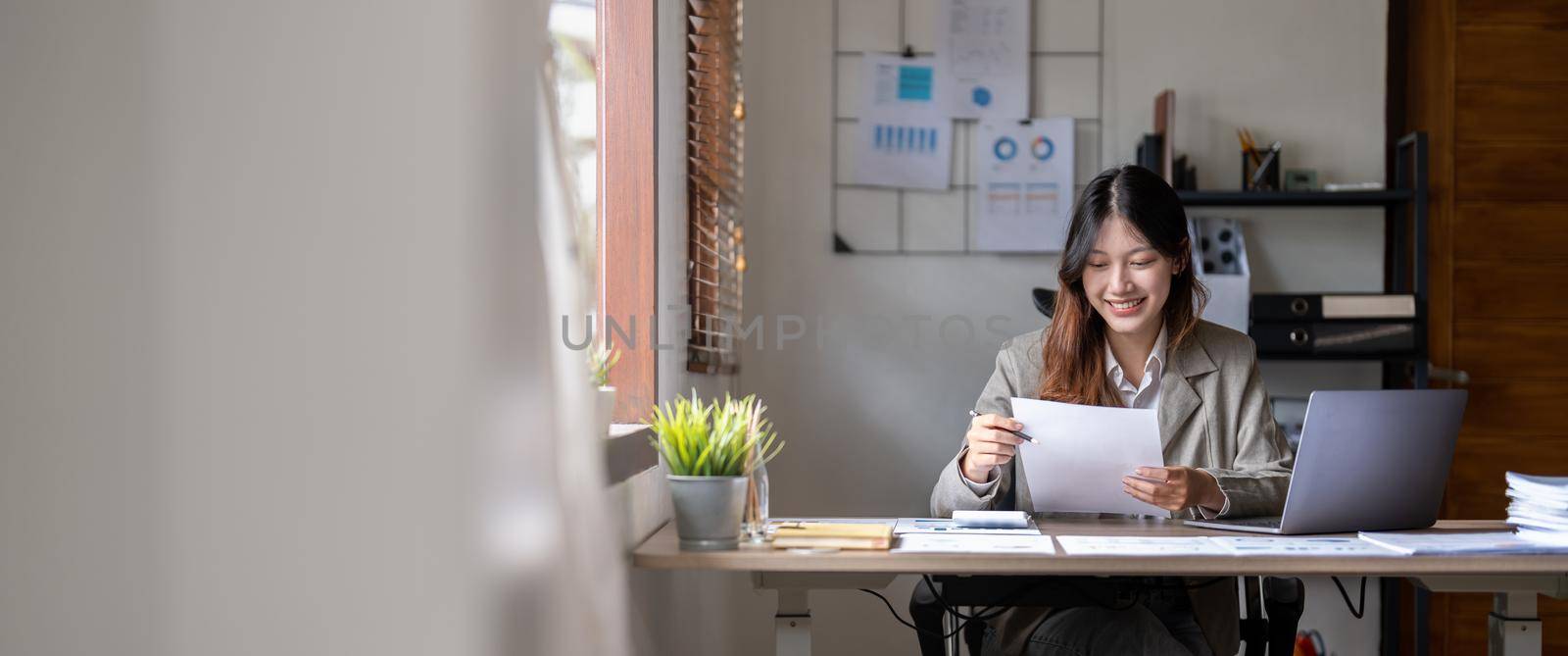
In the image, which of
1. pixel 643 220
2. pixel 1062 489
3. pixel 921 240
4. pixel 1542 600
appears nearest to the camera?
pixel 1062 489

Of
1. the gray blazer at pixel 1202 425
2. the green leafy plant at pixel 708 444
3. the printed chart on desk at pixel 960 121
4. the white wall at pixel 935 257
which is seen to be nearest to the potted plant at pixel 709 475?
the green leafy plant at pixel 708 444

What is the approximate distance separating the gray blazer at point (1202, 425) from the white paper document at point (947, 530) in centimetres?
15

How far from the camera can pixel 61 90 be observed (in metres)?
1.04

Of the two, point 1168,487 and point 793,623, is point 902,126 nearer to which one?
point 1168,487

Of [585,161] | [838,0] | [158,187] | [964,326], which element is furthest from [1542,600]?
[158,187]

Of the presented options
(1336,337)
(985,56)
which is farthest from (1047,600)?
(985,56)

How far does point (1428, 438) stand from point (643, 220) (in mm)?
1150

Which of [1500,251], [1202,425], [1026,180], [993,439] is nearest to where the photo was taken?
[993,439]

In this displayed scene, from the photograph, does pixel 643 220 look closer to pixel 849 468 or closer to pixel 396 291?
pixel 396 291

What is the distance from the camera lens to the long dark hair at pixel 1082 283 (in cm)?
214

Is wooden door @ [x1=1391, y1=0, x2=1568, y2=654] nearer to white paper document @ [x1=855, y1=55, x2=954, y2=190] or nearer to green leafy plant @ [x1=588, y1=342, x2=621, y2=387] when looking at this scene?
white paper document @ [x1=855, y1=55, x2=954, y2=190]

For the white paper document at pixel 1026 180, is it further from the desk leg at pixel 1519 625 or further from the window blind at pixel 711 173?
the desk leg at pixel 1519 625

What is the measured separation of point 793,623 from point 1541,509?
970mm

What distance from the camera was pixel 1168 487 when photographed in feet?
5.83
